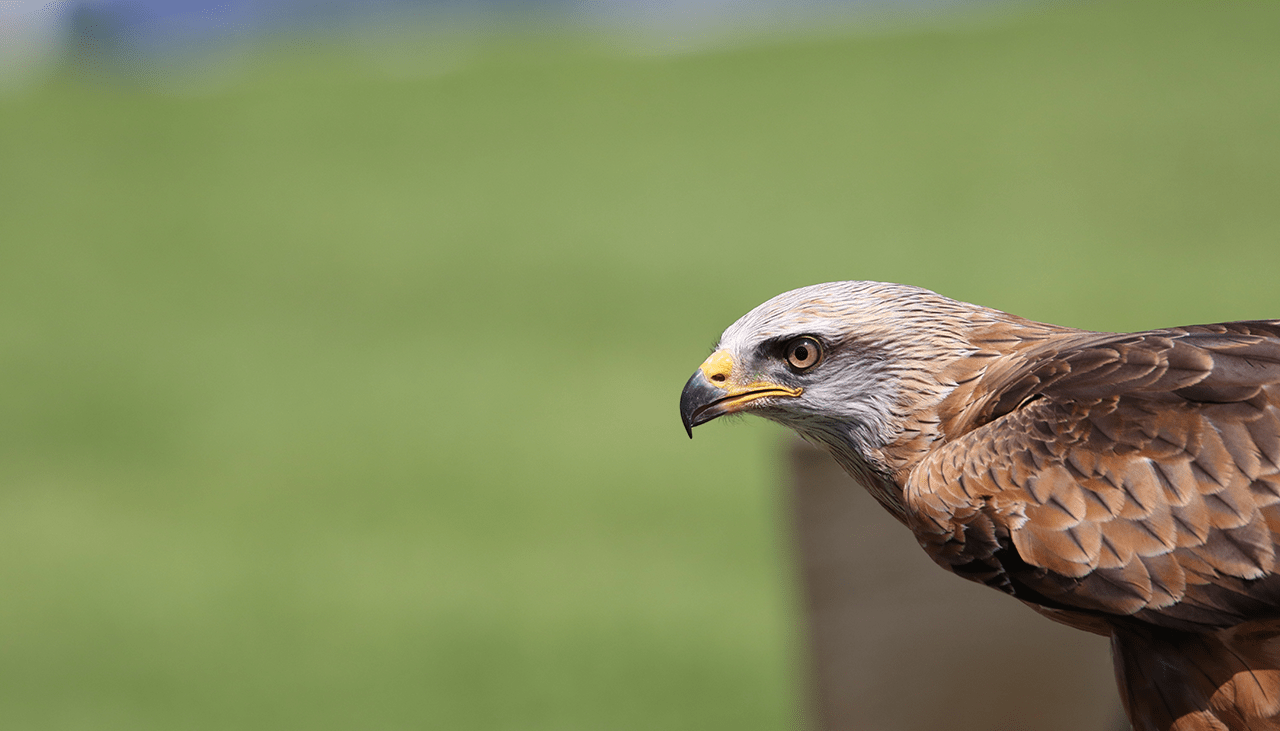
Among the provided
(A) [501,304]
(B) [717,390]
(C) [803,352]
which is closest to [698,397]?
(B) [717,390]

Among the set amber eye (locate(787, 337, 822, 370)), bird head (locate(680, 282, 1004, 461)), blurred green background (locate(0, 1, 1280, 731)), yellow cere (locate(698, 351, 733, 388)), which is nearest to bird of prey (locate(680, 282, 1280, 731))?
bird head (locate(680, 282, 1004, 461))

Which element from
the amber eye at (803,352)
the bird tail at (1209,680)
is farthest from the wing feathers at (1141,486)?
the amber eye at (803,352)

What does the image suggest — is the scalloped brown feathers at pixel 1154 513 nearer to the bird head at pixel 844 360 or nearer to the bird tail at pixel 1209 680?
the bird tail at pixel 1209 680

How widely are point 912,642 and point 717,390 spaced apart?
1.58m

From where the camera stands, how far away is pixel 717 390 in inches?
120

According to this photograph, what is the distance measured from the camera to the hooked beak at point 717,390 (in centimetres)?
305

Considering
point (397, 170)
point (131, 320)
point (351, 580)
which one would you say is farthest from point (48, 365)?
point (351, 580)

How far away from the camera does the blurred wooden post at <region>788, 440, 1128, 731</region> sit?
12.7 ft

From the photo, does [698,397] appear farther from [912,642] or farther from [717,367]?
[912,642]

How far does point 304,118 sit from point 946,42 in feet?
43.5

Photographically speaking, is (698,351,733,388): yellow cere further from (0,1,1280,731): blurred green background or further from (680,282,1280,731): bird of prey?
(0,1,1280,731): blurred green background

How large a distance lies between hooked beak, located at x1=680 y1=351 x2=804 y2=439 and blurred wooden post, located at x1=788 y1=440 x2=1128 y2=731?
80 centimetres

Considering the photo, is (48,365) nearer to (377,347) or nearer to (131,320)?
(131,320)

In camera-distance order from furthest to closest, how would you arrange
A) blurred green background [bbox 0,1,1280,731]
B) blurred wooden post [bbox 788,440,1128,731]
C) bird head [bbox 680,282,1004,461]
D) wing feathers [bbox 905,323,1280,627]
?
blurred green background [bbox 0,1,1280,731] < blurred wooden post [bbox 788,440,1128,731] < bird head [bbox 680,282,1004,461] < wing feathers [bbox 905,323,1280,627]
